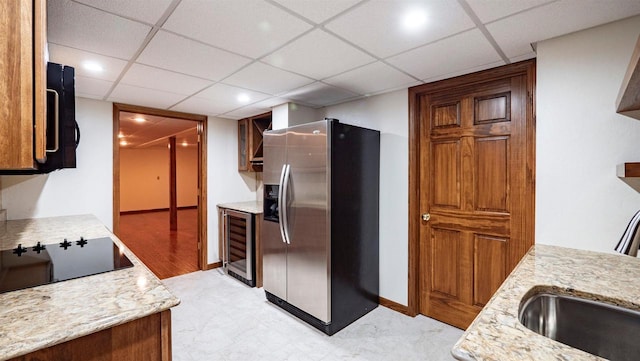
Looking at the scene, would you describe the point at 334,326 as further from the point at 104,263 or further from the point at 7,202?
the point at 7,202

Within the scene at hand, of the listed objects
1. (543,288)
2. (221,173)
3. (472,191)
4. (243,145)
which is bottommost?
(543,288)

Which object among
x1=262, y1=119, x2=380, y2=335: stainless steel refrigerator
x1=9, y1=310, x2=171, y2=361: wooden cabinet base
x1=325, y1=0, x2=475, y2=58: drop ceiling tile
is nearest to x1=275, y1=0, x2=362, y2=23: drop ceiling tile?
x1=325, y1=0, x2=475, y2=58: drop ceiling tile

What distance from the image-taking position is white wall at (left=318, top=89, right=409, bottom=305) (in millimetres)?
2832

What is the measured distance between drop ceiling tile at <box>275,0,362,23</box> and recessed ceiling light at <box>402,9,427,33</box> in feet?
1.01

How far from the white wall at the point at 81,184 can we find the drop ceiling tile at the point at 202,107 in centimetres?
80

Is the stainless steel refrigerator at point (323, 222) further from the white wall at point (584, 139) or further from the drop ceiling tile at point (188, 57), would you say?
the white wall at point (584, 139)

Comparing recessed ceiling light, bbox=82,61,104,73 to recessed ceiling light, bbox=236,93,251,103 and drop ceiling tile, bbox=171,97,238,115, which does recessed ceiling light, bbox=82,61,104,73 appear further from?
recessed ceiling light, bbox=236,93,251,103

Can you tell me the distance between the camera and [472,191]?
2475 millimetres

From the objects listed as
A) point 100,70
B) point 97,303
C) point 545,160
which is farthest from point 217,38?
point 545,160

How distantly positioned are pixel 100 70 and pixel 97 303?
2097 mm

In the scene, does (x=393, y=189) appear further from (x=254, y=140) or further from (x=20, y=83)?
(x=20, y=83)

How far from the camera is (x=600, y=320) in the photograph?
3.54 feet

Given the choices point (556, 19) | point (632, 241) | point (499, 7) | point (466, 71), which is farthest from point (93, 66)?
point (632, 241)

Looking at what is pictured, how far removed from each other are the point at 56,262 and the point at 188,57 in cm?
146
